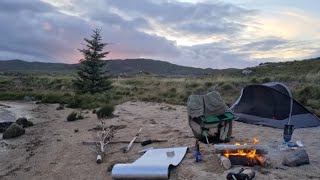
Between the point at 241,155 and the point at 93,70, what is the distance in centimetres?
2641

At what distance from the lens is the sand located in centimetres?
841

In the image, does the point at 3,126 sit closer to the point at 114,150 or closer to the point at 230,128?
the point at 114,150

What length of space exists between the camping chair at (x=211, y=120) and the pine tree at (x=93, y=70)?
76.0ft

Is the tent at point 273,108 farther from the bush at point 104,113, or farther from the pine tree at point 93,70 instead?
the pine tree at point 93,70

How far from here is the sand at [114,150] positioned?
841 centimetres

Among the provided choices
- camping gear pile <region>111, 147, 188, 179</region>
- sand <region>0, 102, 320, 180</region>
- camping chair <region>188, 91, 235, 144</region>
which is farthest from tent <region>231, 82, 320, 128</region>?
camping gear pile <region>111, 147, 188, 179</region>

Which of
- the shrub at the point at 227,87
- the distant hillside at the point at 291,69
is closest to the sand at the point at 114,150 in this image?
the shrub at the point at 227,87

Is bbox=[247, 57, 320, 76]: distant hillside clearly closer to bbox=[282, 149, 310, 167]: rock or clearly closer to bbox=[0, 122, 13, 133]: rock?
bbox=[0, 122, 13, 133]: rock

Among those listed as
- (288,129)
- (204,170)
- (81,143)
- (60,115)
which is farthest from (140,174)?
(60,115)

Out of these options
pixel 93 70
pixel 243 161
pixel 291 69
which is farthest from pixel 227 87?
pixel 291 69

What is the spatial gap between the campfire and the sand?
7.4 inches

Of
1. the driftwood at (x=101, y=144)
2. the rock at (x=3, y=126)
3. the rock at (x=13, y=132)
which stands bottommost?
the rock at (x=3, y=126)

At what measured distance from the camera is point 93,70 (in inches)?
1331

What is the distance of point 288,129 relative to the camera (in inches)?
398
